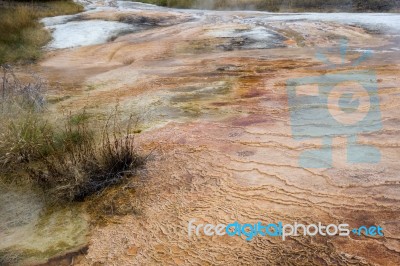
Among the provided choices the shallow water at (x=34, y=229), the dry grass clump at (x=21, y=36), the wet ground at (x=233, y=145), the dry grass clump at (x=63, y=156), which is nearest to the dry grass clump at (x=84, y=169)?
the dry grass clump at (x=63, y=156)

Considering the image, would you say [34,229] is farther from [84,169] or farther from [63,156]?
[63,156]

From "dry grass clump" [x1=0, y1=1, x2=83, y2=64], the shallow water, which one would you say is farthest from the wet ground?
"dry grass clump" [x1=0, y1=1, x2=83, y2=64]

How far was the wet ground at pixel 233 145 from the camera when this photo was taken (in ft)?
7.59

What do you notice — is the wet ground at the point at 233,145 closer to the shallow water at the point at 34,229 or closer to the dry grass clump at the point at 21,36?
the shallow water at the point at 34,229

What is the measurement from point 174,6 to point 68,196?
1435 centimetres

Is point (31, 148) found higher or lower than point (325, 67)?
lower

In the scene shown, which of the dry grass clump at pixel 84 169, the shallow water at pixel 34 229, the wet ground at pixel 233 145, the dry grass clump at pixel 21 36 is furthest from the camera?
the dry grass clump at pixel 21 36

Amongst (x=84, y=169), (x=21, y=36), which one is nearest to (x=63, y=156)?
(x=84, y=169)

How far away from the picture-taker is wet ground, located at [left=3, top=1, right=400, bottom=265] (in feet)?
7.59

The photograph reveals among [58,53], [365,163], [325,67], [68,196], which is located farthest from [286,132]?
[58,53]

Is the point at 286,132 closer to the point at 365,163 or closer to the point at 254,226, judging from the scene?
the point at 365,163

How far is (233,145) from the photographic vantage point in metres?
3.49

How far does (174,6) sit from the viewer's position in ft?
53.2

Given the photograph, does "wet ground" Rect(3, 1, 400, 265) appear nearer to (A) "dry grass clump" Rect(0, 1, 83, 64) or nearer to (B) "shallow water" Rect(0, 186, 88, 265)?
(B) "shallow water" Rect(0, 186, 88, 265)
